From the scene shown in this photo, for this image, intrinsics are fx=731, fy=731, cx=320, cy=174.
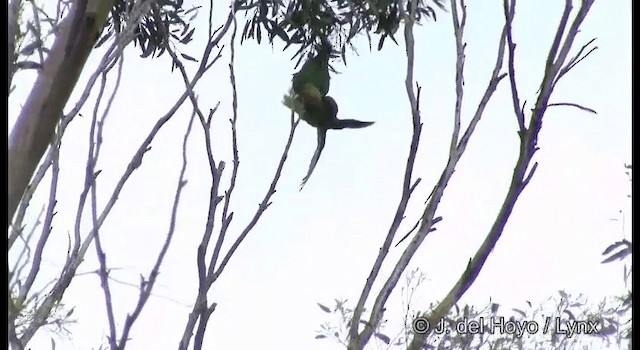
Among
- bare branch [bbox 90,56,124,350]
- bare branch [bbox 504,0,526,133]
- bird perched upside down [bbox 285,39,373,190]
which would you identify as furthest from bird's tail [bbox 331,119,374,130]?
bare branch [bbox 504,0,526,133]

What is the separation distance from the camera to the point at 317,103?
111cm

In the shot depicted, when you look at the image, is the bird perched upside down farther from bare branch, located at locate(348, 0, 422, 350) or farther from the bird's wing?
bare branch, located at locate(348, 0, 422, 350)

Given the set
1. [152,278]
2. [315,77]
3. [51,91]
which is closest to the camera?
[51,91]

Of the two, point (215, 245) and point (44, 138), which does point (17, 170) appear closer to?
point (44, 138)

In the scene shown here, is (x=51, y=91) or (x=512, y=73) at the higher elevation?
(x=512, y=73)

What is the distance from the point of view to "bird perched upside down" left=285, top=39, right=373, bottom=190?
1045 millimetres

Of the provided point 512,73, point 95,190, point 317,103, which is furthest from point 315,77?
point 512,73

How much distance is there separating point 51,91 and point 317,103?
0.63 m

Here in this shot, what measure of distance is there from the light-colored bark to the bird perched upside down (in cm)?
45

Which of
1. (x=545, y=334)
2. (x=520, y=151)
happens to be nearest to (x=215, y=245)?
(x=520, y=151)

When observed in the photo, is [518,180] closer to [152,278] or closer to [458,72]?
[458,72]

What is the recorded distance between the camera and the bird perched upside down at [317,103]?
104cm
